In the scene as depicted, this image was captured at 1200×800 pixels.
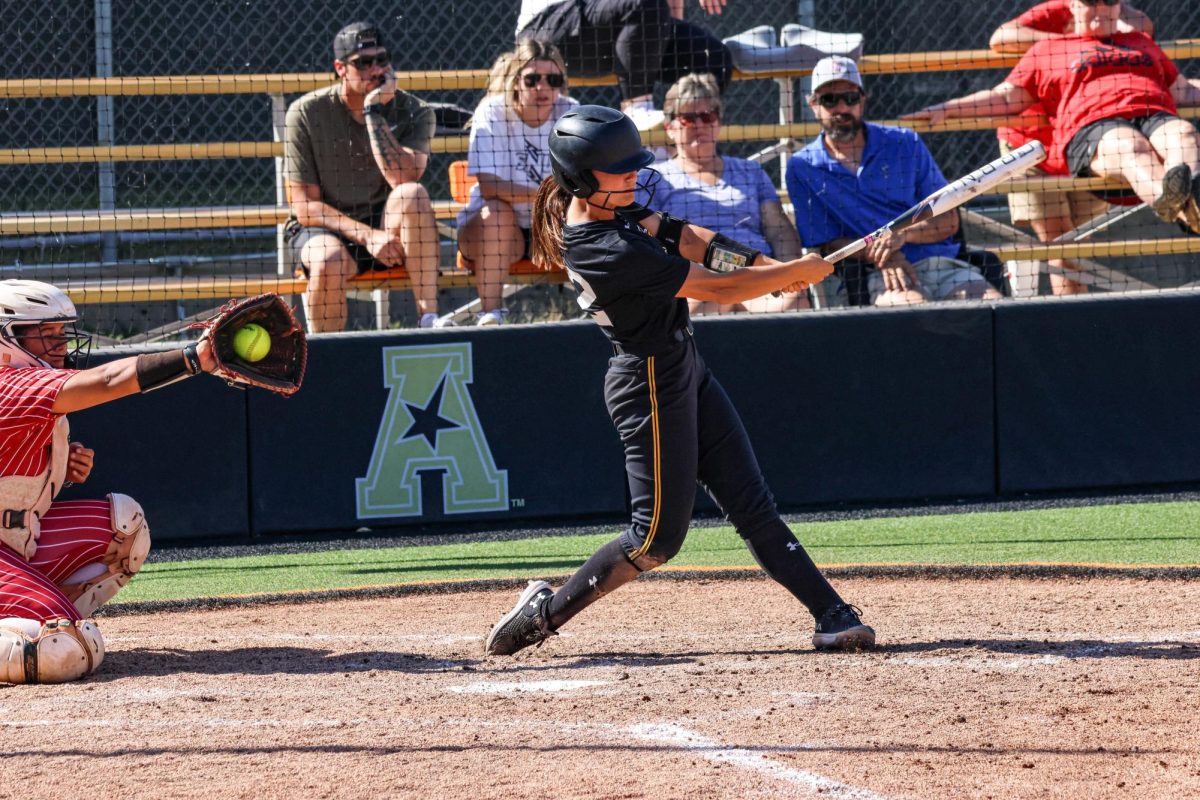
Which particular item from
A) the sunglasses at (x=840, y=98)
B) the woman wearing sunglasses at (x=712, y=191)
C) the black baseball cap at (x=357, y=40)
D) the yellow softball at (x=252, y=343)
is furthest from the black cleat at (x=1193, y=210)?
the yellow softball at (x=252, y=343)

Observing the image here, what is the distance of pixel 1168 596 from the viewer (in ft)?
18.9

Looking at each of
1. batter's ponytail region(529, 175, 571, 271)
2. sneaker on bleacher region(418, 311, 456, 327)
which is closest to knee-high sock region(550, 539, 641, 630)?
batter's ponytail region(529, 175, 571, 271)

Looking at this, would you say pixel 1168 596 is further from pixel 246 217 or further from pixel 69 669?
pixel 246 217

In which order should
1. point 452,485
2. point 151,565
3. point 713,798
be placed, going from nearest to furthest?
point 713,798 < point 151,565 < point 452,485

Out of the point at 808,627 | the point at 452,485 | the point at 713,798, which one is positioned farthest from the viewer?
the point at 452,485

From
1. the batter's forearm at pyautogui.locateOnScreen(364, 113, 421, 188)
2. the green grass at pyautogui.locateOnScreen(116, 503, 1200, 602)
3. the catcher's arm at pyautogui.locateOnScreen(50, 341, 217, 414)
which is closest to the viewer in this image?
the catcher's arm at pyautogui.locateOnScreen(50, 341, 217, 414)

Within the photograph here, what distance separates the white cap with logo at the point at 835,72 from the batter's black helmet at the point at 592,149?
411 centimetres

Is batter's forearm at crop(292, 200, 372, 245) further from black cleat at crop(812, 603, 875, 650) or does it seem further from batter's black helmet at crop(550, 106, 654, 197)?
black cleat at crop(812, 603, 875, 650)

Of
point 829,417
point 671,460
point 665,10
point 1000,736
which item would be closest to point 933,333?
point 829,417

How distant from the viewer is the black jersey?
14.6 feet

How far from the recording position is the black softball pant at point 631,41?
9.11m

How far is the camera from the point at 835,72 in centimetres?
838

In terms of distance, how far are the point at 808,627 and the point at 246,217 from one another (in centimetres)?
515

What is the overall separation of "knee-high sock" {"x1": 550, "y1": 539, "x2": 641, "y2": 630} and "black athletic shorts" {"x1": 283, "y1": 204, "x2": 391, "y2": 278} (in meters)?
3.87
